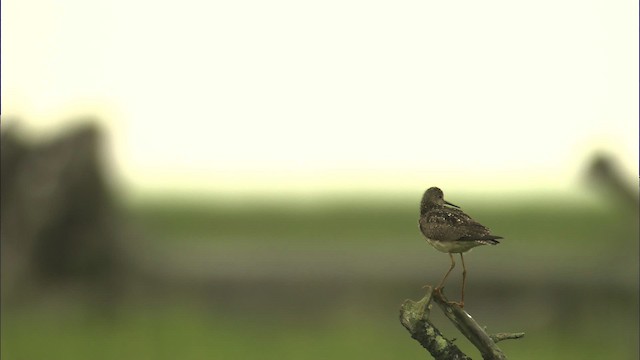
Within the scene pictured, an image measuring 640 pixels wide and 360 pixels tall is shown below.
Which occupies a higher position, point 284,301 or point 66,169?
point 66,169

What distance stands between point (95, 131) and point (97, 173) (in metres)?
0.54

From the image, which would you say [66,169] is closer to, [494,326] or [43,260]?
[43,260]

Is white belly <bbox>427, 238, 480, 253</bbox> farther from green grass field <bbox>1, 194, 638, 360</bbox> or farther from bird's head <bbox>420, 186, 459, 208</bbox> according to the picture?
green grass field <bbox>1, 194, 638, 360</bbox>

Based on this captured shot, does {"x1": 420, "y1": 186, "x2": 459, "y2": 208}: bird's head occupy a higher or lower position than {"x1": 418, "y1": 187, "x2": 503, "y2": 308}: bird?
higher

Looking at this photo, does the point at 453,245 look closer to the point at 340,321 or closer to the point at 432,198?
the point at 432,198

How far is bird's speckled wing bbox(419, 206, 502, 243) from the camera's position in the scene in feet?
7.54

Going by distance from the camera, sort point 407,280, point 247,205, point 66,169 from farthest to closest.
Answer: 1. point 247,205
2. point 66,169
3. point 407,280

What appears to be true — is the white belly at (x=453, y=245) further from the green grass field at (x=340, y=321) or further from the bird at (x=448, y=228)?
the green grass field at (x=340, y=321)

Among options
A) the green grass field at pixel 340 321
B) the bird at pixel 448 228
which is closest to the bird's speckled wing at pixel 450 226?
the bird at pixel 448 228

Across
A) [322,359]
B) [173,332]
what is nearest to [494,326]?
[322,359]

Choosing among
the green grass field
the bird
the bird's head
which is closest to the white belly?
the bird

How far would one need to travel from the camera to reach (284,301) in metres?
11.5

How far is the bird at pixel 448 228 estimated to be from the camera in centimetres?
230

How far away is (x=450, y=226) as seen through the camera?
2.33m
